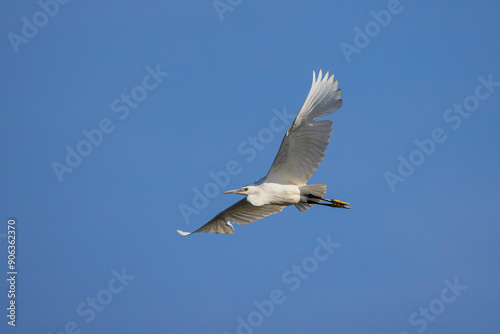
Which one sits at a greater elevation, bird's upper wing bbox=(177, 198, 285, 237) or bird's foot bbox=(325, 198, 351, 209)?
bird's upper wing bbox=(177, 198, 285, 237)

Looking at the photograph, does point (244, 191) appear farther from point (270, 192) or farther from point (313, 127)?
point (313, 127)

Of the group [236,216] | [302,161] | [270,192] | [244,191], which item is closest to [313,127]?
[302,161]

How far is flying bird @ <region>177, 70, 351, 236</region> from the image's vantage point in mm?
22766

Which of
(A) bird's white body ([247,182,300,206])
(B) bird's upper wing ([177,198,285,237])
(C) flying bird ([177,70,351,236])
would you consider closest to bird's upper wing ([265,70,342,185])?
(C) flying bird ([177,70,351,236])

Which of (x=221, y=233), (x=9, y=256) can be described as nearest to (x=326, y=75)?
(x=221, y=233)

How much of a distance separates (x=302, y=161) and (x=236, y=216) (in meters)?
3.23

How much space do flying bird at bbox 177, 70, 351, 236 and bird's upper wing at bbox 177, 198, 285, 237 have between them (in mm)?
104

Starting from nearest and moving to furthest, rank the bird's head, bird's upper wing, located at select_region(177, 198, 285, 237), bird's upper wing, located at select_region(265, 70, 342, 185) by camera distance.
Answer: bird's upper wing, located at select_region(265, 70, 342, 185) < the bird's head < bird's upper wing, located at select_region(177, 198, 285, 237)

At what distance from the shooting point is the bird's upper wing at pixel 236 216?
82.0 ft

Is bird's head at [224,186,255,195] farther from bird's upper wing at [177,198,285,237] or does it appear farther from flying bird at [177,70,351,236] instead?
bird's upper wing at [177,198,285,237]

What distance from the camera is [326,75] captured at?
22.9m

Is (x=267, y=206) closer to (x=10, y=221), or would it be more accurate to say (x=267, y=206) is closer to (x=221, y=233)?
(x=221, y=233)

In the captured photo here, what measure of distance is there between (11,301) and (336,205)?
1057 centimetres

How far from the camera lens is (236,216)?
25.3 metres
